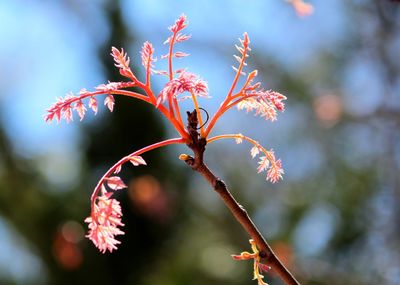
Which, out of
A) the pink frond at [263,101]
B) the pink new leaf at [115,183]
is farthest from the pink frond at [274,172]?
the pink new leaf at [115,183]

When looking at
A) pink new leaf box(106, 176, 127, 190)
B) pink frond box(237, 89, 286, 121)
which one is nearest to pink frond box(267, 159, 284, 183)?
pink frond box(237, 89, 286, 121)

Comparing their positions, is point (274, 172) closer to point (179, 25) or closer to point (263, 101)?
point (263, 101)

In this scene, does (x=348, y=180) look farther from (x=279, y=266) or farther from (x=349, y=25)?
(x=279, y=266)

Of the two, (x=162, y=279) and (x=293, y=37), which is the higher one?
(x=293, y=37)

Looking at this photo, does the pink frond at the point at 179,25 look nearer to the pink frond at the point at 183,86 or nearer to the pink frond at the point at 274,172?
the pink frond at the point at 183,86

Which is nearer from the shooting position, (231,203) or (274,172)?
(231,203)

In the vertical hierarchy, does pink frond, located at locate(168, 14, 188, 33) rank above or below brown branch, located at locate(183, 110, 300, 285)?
above

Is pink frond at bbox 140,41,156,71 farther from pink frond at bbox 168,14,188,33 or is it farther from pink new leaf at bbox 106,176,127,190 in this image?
pink new leaf at bbox 106,176,127,190

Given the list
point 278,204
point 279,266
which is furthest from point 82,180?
point 279,266

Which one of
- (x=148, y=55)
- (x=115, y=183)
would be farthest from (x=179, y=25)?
(x=115, y=183)
